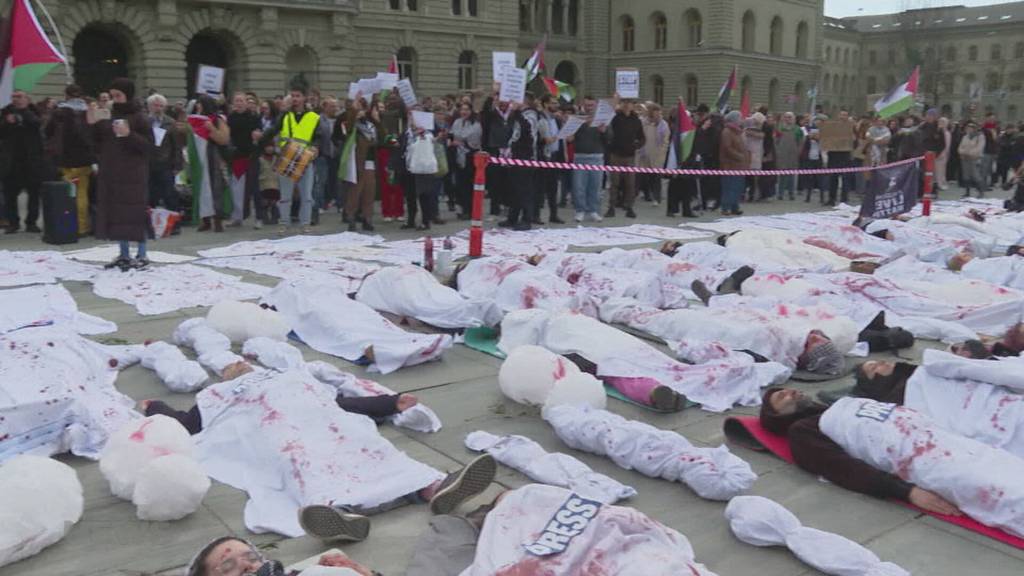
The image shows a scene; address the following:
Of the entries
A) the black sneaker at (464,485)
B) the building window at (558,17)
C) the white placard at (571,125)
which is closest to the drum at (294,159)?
the white placard at (571,125)

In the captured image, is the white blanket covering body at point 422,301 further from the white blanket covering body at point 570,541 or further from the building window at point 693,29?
the building window at point 693,29

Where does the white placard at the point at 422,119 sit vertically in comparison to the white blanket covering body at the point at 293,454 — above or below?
above

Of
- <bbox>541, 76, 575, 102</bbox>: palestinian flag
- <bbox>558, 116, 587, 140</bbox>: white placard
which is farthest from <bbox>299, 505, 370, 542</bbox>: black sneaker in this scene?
<bbox>541, 76, 575, 102</bbox>: palestinian flag

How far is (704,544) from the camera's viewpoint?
375 centimetres

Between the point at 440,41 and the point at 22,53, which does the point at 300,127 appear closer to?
the point at 22,53

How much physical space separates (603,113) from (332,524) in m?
11.8

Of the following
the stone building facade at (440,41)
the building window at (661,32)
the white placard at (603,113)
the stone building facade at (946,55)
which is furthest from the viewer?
the stone building facade at (946,55)

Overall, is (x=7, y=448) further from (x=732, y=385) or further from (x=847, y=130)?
(x=847, y=130)

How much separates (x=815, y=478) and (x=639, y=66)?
182 feet

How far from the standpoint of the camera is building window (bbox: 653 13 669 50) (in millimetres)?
56688

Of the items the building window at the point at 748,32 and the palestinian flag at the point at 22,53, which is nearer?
the palestinian flag at the point at 22,53

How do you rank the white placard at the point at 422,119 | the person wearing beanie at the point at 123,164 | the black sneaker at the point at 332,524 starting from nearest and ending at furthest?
the black sneaker at the point at 332,524
the person wearing beanie at the point at 123,164
the white placard at the point at 422,119

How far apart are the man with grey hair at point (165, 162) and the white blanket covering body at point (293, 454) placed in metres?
8.27

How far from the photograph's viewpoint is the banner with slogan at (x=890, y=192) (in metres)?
13.9
